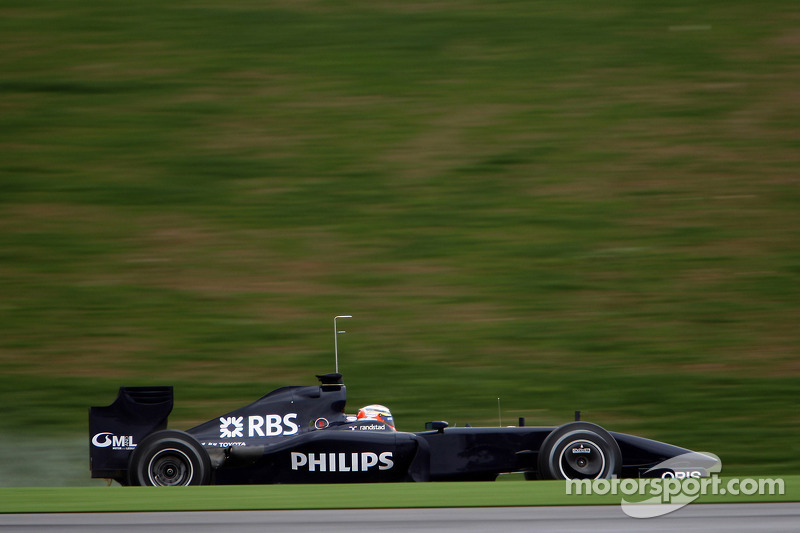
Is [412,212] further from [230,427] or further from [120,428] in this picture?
[120,428]

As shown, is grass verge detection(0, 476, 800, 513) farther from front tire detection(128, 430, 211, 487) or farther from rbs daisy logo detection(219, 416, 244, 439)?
rbs daisy logo detection(219, 416, 244, 439)

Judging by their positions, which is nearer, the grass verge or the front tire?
the grass verge

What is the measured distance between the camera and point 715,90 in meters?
14.0

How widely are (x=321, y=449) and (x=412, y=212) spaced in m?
6.38

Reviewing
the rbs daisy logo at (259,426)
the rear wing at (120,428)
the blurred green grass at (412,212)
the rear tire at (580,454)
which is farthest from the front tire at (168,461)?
the blurred green grass at (412,212)

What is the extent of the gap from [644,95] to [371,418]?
901cm

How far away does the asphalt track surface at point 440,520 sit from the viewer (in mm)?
4391

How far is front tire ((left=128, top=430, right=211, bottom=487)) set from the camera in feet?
20.2

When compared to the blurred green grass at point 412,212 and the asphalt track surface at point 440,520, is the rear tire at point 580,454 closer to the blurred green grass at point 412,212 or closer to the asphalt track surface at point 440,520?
the asphalt track surface at point 440,520

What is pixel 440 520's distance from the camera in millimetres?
4566

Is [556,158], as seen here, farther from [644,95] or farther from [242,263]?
[242,263]

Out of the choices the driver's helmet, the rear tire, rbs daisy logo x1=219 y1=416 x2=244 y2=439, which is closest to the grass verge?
the rear tire

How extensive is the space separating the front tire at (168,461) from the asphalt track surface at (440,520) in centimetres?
123

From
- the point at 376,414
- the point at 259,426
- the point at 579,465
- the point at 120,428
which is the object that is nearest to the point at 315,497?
the point at 259,426
